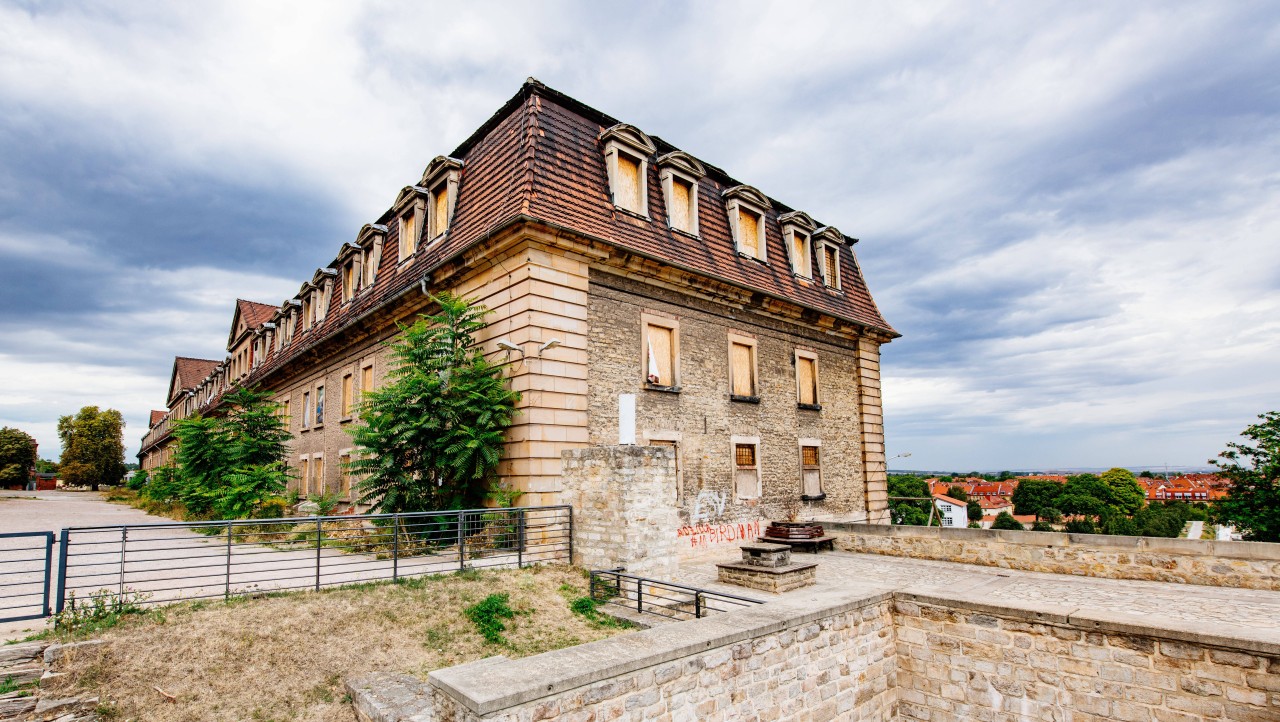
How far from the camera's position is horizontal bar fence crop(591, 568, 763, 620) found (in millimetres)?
9086

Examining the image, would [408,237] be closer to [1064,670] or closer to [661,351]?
[661,351]

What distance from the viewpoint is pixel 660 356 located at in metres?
13.9

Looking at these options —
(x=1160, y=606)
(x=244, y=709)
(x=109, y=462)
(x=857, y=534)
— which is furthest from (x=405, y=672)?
(x=109, y=462)

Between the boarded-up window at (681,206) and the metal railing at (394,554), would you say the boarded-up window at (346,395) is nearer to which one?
the metal railing at (394,554)

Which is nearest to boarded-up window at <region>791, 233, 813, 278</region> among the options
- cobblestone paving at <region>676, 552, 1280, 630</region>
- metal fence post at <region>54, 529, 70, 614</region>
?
cobblestone paving at <region>676, 552, 1280, 630</region>

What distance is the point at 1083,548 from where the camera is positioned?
445 inches

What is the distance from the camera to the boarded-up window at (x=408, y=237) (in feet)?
50.9

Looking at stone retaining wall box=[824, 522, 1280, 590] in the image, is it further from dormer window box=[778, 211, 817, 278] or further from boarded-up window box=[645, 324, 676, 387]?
dormer window box=[778, 211, 817, 278]

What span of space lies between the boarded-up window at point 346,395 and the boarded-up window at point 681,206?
1044 centimetres

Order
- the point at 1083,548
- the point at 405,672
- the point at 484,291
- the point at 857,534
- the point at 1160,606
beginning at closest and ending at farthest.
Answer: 1. the point at 405,672
2. the point at 1160,606
3. the point at 1083,548
4. the point at 484,291
5. the point at 857,534

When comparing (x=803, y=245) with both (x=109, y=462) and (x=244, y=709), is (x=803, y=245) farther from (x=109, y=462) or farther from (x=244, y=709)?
(x=109, y=462)

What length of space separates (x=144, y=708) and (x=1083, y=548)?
13.4m

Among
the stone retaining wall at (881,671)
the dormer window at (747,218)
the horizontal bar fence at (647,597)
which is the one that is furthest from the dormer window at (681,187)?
the stone retaining wall at (881,671)

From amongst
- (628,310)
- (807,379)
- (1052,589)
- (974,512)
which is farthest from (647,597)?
(974,512)
